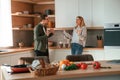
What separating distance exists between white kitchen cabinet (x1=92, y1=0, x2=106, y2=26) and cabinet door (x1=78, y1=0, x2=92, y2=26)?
9 centimetres

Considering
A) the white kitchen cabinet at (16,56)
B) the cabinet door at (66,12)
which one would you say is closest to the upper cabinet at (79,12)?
the cabinet door at (66,12)

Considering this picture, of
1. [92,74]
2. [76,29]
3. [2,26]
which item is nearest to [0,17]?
[2,26]

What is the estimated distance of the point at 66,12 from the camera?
572cm

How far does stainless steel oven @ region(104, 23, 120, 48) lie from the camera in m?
5.16

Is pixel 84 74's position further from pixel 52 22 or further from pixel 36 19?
pixel 36 19

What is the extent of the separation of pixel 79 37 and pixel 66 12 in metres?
0.73

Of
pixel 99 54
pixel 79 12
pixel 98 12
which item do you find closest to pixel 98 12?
pixel 98 12

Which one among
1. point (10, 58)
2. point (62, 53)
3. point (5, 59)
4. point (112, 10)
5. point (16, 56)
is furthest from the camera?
point (62, 53)

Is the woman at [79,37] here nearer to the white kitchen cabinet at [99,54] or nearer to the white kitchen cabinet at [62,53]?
the white kitchen cabinet at [62,53]

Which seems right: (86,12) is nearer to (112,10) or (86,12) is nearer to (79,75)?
(112,10)

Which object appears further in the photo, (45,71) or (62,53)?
(62,53)

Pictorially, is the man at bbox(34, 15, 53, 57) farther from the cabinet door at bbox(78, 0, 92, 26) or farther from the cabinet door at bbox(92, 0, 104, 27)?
the cabinet door at bbox(92, 0, 104, 27)

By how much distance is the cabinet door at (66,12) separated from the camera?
18.6 ft

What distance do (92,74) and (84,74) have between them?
82 millimetres
